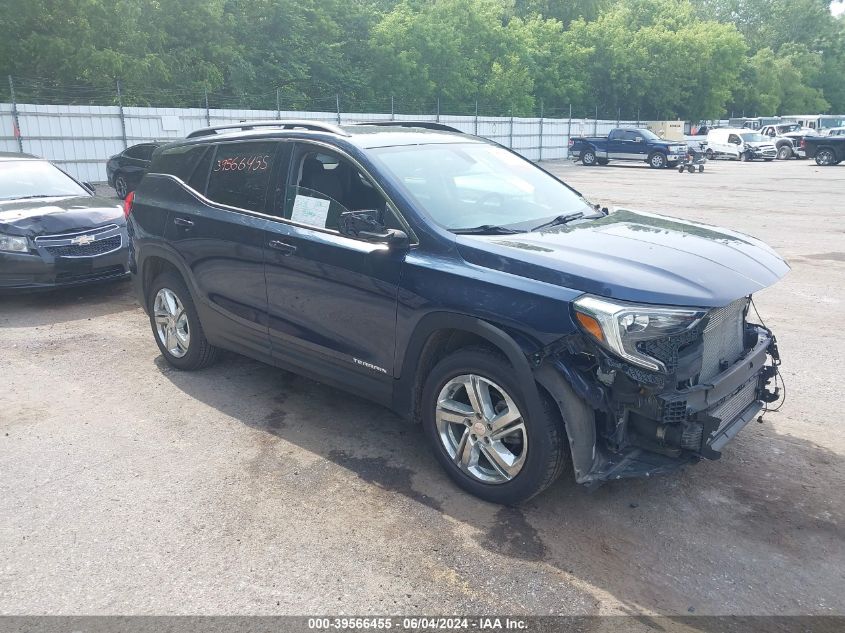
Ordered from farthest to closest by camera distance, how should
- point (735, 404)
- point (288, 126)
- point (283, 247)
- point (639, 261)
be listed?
point (288, 126) < point (283, 247) < point (735, 404) < point (639, 261)

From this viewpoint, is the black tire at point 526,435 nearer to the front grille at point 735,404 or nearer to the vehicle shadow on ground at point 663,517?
the vehicle shadow on ground at point 663,517

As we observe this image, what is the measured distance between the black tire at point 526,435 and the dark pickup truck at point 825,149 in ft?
112

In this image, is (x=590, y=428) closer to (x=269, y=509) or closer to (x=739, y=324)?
(x=739, y=324)

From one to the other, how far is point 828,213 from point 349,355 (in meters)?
14.4

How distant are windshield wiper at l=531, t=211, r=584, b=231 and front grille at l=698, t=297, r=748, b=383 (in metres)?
1.13

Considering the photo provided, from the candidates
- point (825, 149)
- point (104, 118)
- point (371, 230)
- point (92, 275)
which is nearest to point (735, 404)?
point (371, 230)

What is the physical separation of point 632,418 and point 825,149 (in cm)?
3431

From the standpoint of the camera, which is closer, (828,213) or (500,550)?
(500,550)

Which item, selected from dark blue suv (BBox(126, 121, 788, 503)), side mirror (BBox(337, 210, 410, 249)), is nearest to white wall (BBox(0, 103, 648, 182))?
dark blue suv (BBox(126, 121, 788, 503))

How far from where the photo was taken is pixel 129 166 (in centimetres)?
1716

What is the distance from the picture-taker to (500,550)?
341 centimetres

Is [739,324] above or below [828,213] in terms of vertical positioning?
above

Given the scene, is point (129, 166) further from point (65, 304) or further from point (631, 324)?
point (631, 324)

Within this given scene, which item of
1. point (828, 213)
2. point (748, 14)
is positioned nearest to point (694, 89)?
point (748, 14)
